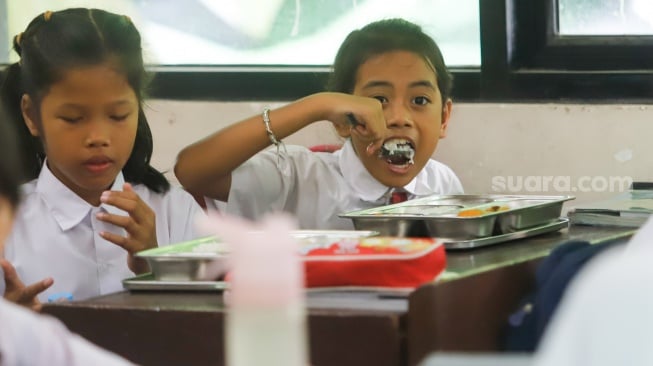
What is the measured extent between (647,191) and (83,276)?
99cm

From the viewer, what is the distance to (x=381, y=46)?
188cm

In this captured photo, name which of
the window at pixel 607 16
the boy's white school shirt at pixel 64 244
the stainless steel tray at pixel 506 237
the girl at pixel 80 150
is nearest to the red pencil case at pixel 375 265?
the stainless steel tray at pixel 506 237

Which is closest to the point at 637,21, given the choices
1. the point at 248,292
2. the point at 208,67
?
the point at 208,67

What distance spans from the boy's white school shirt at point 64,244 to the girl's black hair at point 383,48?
452 millimetres

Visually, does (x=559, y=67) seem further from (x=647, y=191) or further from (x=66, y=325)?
(x=66, y=325)

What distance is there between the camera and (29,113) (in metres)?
1.65

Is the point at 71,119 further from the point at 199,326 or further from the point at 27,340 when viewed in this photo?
the point at 27,340

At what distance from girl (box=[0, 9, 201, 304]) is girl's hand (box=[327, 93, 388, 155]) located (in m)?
0.31

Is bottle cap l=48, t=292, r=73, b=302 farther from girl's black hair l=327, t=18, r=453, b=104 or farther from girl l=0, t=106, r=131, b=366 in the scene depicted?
girl's black hair l=327, t=18, r=453, b=104

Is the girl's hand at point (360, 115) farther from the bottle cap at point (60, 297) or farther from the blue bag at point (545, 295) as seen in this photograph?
the blue bag at point (545, 295)

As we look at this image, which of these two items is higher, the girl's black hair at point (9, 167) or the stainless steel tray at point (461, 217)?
the girl's black hair at point (9, 167)

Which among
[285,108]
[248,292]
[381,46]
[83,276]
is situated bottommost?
[83,276]

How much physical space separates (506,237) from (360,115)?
45 cm

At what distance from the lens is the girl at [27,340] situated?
25.6 inches
